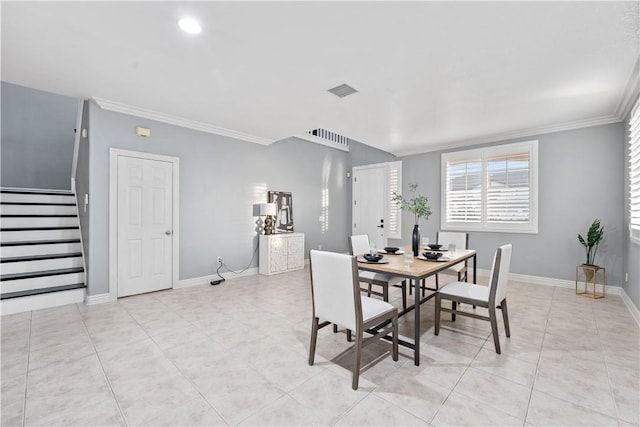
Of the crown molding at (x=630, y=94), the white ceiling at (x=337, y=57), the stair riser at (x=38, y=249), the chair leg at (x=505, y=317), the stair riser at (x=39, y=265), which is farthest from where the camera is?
the stair riser at (x=38, y=249)

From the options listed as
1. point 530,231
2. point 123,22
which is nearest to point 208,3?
point 123,22

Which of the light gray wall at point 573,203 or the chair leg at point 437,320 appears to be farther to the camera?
the light gray wall at point 573,203

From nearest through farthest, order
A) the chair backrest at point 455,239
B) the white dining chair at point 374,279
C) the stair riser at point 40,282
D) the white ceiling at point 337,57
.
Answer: the white ceiling at point 337,57 → the white dining chair at point 374,279 → the stair riser at point 40,282 → the chair backrest at point 455,239

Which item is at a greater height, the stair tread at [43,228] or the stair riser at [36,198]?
the stair riser at [36,198]

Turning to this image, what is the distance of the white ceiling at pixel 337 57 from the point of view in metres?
2.08

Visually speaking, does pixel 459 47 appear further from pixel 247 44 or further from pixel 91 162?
pixel 91 162

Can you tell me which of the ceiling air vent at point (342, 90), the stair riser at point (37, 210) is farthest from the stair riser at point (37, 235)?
the ceiling air vent at point (342, 90)

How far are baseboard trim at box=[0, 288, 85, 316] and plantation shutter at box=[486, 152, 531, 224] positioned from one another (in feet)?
21.2

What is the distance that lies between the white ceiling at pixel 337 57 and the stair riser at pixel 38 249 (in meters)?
2.10

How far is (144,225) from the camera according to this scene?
4145 mm

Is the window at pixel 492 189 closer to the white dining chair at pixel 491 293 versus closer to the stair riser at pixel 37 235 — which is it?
the white dining chair at pixel 491 293

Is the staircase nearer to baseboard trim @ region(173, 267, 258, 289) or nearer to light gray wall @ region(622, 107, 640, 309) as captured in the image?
baseboard trim @ region(173, 267, 258, 289)

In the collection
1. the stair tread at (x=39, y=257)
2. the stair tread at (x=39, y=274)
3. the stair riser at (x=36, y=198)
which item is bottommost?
the stair tread at (x=39, y=274)

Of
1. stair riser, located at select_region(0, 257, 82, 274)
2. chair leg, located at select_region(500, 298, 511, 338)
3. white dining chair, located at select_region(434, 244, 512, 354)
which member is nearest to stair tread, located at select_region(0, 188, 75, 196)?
stair riser, located at select_region(0, 257, 82, 274)
